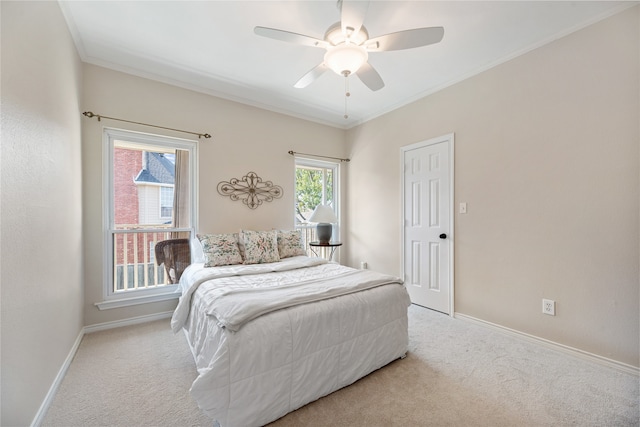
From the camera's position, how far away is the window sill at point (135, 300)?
2643 mm

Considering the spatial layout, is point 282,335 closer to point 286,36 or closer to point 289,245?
point 289,245

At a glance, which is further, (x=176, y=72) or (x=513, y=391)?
(x=176, y=72)

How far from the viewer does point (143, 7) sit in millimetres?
1983

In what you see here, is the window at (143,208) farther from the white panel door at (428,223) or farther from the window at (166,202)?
the white panel door at (428,223)

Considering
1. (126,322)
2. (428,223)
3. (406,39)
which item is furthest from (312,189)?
(126,322)

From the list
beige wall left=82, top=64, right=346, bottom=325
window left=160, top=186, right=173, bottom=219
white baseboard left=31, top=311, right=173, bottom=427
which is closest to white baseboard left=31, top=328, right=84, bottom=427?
white baseboard left=31, top=311, right=173, bottom=427

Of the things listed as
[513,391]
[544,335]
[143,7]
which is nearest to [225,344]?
[513,391]

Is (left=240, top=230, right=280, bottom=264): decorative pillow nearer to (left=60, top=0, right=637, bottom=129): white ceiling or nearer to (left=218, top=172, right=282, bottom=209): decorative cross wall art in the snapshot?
(left=218, top=172, right=282, bottom=209): decorative cross wall art

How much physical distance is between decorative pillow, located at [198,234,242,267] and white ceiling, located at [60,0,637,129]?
1.82 m

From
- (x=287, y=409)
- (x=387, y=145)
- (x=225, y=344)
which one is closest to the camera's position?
(x=225, y=344)

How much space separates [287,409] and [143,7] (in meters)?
2.96

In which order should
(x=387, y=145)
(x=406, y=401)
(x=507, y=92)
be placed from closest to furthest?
(x=406, y=401) < (x=507, y=92) < (x=387, y=145)

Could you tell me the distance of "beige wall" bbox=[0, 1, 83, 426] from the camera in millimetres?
1190

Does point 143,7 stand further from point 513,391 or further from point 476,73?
point 513,391
